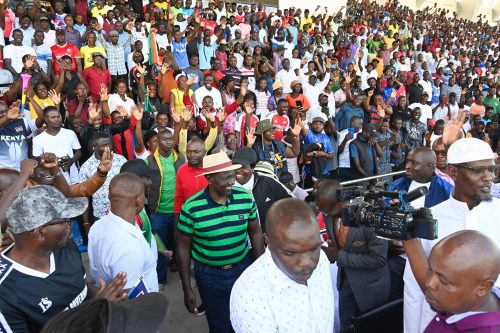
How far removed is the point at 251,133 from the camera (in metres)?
5.79

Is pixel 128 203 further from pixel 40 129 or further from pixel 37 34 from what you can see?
pixel 37 34

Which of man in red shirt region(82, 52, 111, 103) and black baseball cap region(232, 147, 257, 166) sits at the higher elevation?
man in red shirt region(82, 52, 111, 103)

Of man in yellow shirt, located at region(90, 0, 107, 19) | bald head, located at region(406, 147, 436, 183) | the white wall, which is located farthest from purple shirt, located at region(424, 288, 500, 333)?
the white wall

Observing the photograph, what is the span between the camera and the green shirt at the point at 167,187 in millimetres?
4344

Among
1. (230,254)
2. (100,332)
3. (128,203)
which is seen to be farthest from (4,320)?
(230,254)

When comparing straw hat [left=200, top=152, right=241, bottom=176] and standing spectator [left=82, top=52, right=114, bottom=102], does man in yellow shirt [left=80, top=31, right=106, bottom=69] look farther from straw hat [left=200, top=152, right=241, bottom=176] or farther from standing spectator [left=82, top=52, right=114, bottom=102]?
straw hat [left=200, top=152, right=241, bottom=176]

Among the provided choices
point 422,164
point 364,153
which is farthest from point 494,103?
point 422,164

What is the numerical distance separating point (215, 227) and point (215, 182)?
12.6 inches

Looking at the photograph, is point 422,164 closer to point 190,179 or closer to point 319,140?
point 190,179

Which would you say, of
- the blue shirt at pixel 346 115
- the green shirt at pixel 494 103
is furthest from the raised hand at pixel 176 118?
the green shirt at pixel 494 103

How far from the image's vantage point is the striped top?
2.84m

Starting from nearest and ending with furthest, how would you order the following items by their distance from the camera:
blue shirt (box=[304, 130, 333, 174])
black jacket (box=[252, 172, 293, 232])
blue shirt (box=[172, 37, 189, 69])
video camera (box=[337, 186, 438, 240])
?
video camera (box=[337, 186, 438, 240]), black jacket (box=[252, 172, 293, 232]), blue shirt (box=[304, 130, 333, 174]), blue shirt (box=[172, 37, 189, 69])

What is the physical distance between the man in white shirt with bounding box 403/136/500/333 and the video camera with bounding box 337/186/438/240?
1.96 ft

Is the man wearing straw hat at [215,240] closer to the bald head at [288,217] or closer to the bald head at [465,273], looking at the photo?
the bald head at [288,217]
